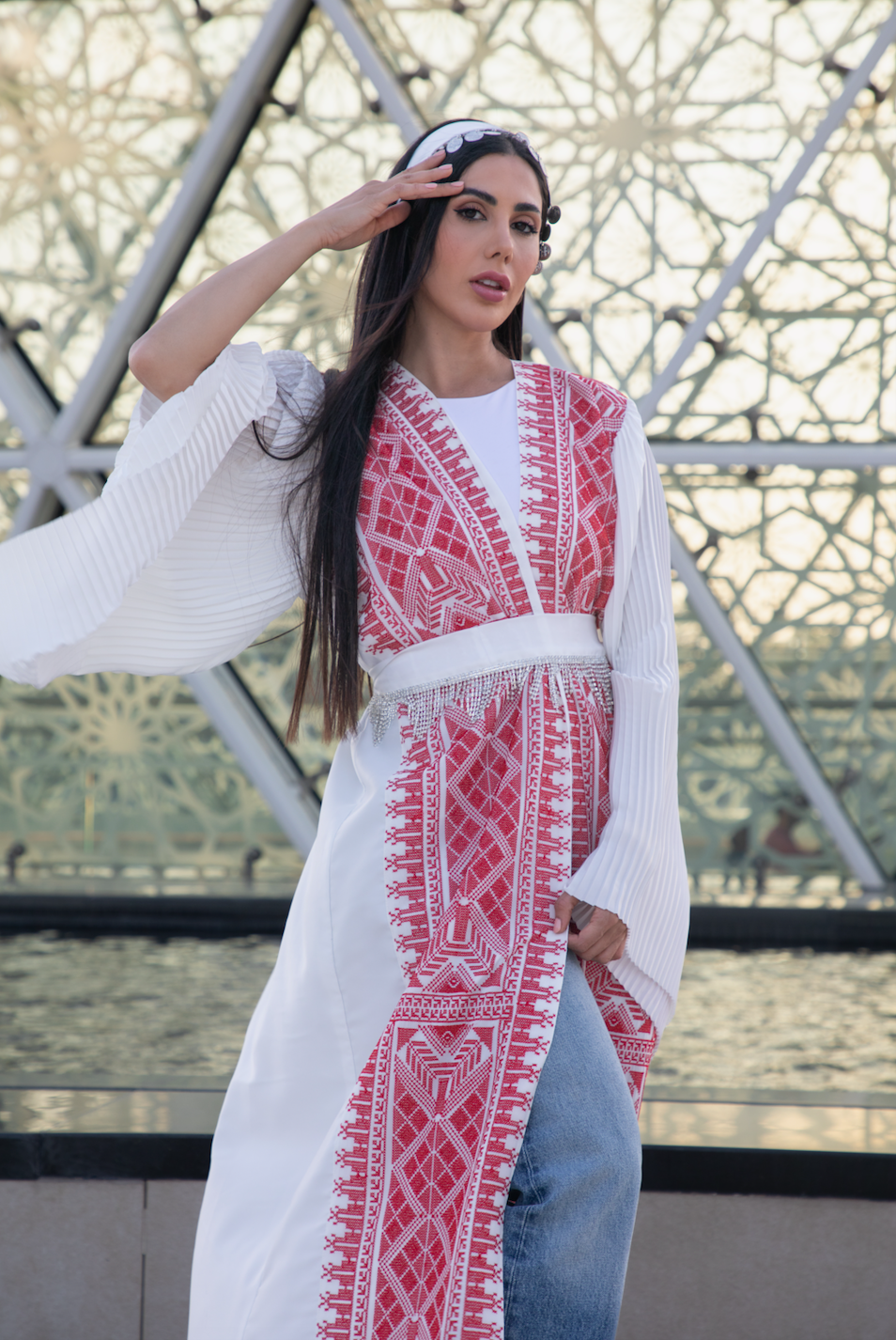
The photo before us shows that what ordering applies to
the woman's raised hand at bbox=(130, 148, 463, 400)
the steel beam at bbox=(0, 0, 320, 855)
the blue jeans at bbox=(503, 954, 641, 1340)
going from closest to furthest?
1. the blue jeans at bbox=(503, 954, 641, 1340)
2. the woman's raised hand at bbox=(130, 148, 463, 400)
3. the steel beam at bbox=(0, 0, 320, 855)

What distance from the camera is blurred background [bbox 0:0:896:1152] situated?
4840mm

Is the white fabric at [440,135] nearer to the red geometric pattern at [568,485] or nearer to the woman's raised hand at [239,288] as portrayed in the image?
the woman's raised hand at [239,288]

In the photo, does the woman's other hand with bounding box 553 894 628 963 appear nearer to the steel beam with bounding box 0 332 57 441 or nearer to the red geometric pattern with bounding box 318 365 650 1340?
the red geometric pattern with bounding box 318 365 650 1340

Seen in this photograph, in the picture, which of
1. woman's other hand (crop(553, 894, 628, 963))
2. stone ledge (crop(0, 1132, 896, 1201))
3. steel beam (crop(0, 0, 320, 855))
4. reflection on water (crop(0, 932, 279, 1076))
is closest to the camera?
woman's other hand (crop(553, 894, 628, 963))

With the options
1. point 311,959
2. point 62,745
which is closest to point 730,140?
point 62,745

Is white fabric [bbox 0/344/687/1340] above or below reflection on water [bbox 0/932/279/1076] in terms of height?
above

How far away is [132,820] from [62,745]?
1.22 feet

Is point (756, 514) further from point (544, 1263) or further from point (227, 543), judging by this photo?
point (544, 1263)

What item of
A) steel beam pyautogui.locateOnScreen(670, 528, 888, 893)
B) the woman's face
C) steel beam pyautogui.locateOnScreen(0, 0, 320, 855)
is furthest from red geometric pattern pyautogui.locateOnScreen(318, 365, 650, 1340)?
steel beam pyautogui.locateOnScreen(0, 0, 320, 855)

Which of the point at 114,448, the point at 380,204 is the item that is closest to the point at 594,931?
the point at 380,204

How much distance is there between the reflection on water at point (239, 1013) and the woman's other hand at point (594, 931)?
4.09ft

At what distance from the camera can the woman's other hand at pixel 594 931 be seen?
1563 mm

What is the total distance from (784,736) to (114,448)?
101 inches

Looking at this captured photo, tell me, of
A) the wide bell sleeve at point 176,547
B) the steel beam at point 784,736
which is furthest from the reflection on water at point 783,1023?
the wide bell sleeve at point 176,547
